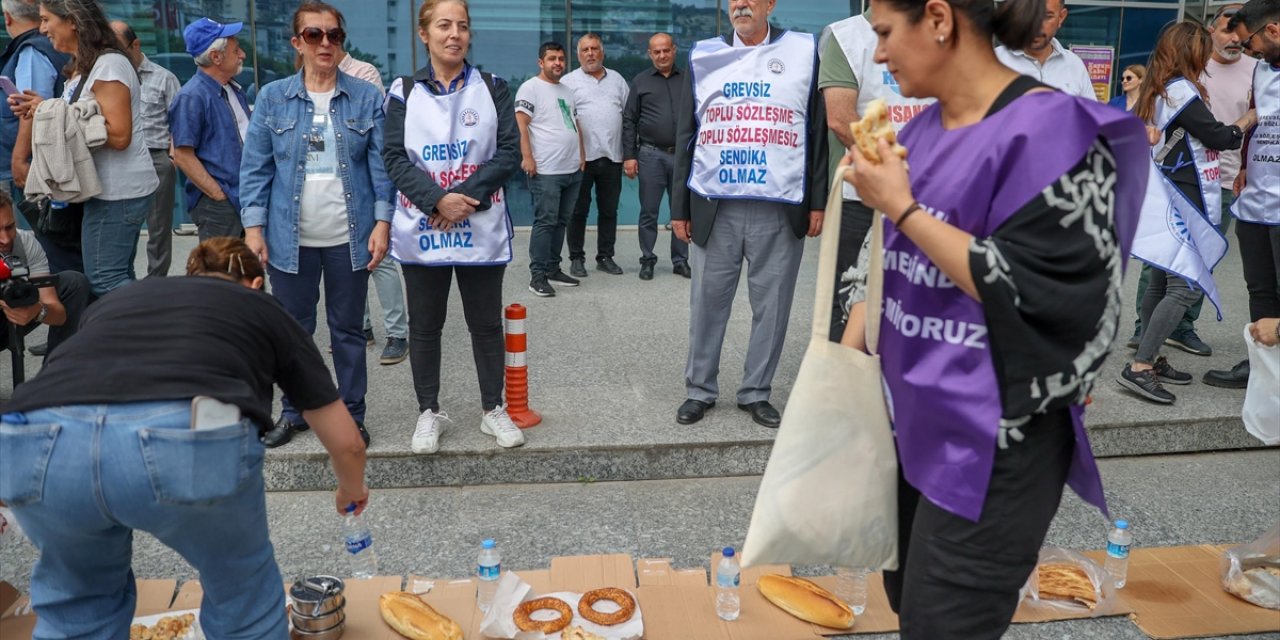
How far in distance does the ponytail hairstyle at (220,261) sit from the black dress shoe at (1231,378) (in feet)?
17.1

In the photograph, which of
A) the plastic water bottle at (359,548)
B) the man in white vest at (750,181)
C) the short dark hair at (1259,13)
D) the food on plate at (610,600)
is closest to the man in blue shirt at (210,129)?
the plastic water bottle at (359,548)

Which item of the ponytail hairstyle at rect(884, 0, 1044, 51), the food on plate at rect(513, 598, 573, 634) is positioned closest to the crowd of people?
the ponytail hairstyle at rect(884, 0, 1044, 51)

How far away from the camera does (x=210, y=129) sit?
5.36 meters

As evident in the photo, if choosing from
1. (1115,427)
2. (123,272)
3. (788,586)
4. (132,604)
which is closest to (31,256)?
(123,272)

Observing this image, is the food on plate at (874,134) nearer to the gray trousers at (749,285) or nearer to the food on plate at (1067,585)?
the food on plate at (1067,585)

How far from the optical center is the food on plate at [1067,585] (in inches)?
137

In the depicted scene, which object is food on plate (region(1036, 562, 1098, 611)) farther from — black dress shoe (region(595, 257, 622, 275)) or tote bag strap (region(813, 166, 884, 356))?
black dress shoe (region(595, 257, 622, 275))

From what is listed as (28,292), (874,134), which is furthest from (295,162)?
(874,134)

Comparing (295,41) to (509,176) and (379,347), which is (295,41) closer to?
(509,176)

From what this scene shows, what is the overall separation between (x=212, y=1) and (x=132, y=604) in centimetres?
966

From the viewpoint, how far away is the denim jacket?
4594 millimetres

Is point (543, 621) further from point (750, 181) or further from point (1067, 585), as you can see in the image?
point (750, 181)

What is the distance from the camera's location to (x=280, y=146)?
4598 millimetres

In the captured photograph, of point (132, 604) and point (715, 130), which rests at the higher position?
point (715, 130)
